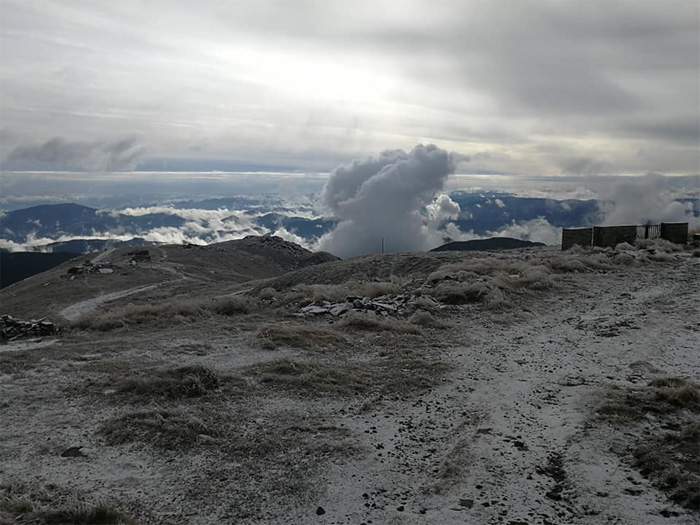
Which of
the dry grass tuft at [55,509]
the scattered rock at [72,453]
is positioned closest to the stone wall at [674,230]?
the scattered rock at [72,453]

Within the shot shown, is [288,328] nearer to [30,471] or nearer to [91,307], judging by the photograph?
[30,471]

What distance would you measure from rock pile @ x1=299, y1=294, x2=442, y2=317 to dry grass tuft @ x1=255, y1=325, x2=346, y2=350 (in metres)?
2.33

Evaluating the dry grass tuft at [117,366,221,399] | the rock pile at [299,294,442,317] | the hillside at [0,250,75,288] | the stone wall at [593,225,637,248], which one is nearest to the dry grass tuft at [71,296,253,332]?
the rock pile at [299,294,442,317]

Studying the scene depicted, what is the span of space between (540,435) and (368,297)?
959 centimetres

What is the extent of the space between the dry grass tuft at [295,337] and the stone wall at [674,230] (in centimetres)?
2569

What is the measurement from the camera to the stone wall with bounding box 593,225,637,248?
Result: 27.3 metres

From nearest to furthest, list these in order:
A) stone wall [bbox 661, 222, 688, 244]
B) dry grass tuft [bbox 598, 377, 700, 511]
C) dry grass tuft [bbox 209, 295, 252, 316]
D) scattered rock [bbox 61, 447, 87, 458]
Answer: dry grass tuft [bbox 598, 377, 700, 511], scattered rock [bbox 61, 447, 87, 458], dry grass tuft [bbox 209, 295, 252, 316], stone wall [bbox 661, 222, 688, 244]

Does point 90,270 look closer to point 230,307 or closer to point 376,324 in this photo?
point 230,307

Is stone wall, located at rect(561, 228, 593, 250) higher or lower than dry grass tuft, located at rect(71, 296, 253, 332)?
higher

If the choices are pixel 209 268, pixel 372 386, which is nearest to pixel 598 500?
pixel 372 386

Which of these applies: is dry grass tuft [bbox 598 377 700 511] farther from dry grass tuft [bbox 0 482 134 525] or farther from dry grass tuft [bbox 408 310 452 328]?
dry grass tuft [bbox 0 482 134 525]

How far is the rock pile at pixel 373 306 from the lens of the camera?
1344 cm

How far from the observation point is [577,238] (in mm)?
28219

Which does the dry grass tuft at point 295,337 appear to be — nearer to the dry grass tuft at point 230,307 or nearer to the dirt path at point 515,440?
the dirt path at point 515,440
